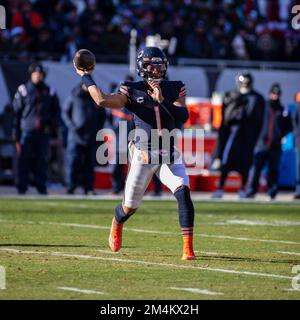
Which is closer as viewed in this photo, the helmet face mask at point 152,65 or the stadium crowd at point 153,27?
the helmet face mask at point 152,65

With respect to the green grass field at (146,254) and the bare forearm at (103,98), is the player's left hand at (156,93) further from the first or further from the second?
the green grass field at (146,254)

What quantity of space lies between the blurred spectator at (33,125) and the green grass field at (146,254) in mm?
2073

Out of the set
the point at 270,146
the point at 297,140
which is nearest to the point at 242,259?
the point at 270,146

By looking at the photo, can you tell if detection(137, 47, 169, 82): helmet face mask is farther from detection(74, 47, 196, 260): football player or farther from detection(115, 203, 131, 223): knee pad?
detection(115, 203, 131, 223): knee pad

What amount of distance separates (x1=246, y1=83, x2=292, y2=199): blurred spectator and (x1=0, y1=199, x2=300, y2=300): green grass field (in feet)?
8.63

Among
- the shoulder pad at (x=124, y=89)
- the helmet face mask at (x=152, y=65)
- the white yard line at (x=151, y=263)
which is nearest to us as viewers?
the white yard line at (x=151, y=263)

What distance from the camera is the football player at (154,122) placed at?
945 centimetres

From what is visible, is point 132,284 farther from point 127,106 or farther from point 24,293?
point 127,106

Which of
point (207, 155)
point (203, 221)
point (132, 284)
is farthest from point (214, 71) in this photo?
point (132, 284)

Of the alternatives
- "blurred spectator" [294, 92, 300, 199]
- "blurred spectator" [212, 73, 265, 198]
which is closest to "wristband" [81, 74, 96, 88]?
"blurred spectator" [212, 73, 265, 198]

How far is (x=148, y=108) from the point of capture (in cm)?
955

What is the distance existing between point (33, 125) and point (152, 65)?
25.3 ft

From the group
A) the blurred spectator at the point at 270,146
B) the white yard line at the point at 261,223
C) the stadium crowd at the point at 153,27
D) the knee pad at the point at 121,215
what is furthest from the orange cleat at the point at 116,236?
the stadium crowd at the point at 153,27

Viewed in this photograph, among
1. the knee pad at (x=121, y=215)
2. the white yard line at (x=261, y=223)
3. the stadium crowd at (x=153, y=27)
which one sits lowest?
the white yard line at (x=261, y=223)
